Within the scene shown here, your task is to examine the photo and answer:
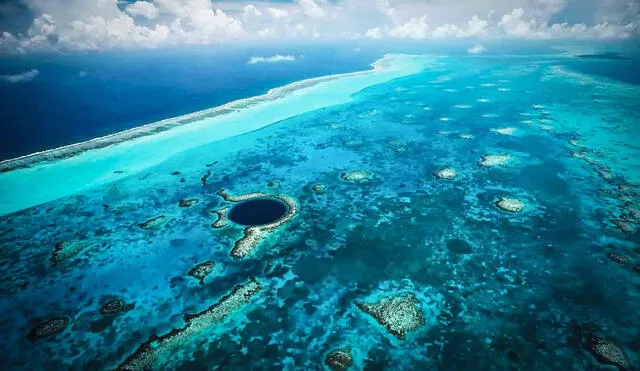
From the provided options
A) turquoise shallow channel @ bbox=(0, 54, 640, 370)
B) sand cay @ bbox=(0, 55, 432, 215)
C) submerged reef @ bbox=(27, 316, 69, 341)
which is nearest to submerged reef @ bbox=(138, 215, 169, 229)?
turquoise shallow channel @ bbox=(0, 54, 640, 370)

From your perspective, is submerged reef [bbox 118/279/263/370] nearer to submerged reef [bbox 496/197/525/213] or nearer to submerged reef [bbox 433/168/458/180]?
submerged reef [bbox 496/197/525/213]

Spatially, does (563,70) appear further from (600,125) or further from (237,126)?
(237,126)

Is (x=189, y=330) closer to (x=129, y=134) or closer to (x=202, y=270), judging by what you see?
(x=202, y=270)

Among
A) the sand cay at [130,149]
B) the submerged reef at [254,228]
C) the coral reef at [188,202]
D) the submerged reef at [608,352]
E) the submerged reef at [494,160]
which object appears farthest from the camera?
the submerged reef at [494,160]

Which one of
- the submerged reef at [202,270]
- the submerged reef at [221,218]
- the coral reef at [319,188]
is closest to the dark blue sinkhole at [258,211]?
the submerged reef at [221,218]

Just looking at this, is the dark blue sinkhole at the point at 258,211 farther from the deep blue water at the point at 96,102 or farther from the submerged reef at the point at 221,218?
the deep blue water at the point at 96,102

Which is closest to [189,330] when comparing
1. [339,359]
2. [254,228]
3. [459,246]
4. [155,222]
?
[339,359]

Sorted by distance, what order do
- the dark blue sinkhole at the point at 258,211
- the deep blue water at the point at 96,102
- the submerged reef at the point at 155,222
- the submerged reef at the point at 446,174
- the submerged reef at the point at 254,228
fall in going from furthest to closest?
the deep blue water at the point at 96,102 < the submerged reef at the point at 446,174 < the dark blue sinkhole at the point at 258,211 < the submerged reef at the point at 155,222 < the submerged reef at the point at 254,228
